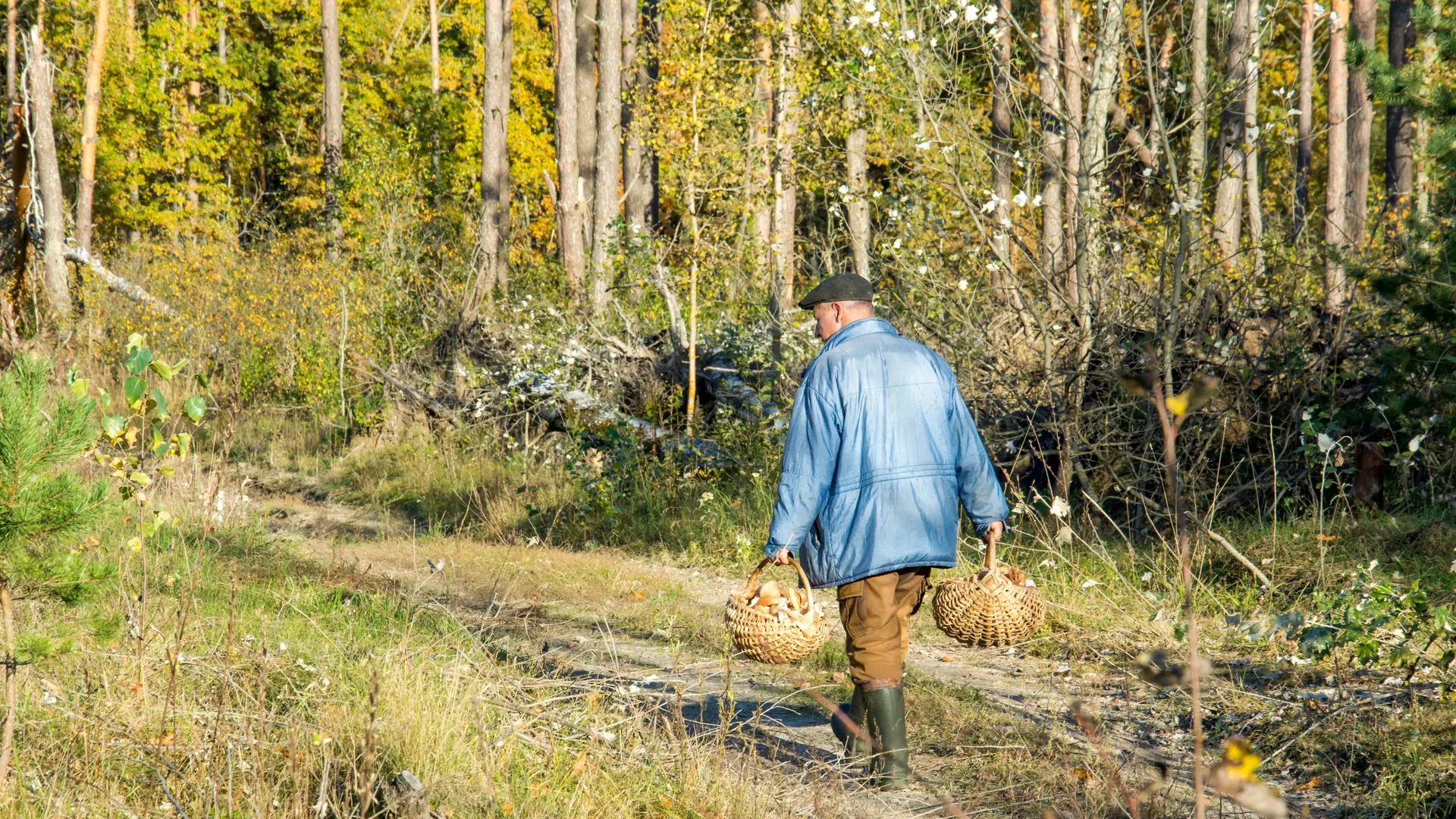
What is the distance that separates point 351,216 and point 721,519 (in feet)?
34.5

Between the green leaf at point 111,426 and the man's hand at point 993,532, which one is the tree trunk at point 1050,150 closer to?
the man's hand at point 993,532

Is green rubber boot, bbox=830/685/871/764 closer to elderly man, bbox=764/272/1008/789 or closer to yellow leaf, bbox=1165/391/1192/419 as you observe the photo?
elderly man, bbox=764/272/1008/789

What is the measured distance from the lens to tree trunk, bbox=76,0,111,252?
813 inches

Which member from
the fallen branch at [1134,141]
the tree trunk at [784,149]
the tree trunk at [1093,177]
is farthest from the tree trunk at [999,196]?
the tree trunk at [784,149]

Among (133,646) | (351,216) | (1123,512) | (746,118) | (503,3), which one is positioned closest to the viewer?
(133,646)

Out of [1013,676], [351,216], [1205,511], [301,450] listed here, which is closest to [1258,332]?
[1205,511]

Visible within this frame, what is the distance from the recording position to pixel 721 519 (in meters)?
9.31

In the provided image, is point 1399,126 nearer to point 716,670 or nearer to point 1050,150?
point 1050,150

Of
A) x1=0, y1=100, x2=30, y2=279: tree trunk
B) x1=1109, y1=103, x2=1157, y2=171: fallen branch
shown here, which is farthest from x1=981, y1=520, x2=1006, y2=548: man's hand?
x1=0, y1=100, x2=30, y2=279: tree trunk

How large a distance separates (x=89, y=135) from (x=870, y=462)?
20.4 metres

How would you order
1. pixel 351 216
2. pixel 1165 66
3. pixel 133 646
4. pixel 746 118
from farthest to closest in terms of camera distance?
pixel 351 216 → pixel 746 118 → pixel 1165 66 → pixel 133 646

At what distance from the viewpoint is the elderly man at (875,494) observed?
4.25 meters

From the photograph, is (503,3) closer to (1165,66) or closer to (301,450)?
(301,450)

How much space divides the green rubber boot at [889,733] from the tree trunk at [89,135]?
20.0 meters
